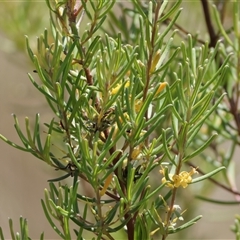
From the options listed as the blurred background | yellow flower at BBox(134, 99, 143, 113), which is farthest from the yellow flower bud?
the blurred background

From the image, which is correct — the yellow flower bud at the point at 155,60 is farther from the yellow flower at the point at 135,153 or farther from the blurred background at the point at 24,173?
the blurred background at the point at 24,173

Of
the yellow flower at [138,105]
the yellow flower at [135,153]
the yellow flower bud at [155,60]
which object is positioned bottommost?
the yellow flower at [135,153]

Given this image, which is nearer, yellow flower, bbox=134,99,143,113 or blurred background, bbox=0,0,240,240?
yellow flower, bbox=134,99,143,113

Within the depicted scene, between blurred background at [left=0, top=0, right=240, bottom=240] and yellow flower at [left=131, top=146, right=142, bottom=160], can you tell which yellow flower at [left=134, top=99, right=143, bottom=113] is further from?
blurred background at [left=0, top=0, right=240, bottom=240]

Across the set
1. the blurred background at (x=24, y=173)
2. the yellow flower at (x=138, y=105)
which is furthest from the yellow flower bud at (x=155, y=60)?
the blurred background at (x=24, y=173)

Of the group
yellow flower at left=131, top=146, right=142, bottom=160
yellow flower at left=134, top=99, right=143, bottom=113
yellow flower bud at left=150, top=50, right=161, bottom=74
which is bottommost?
Result: yellow flower at left=131, top=146, right=142, bottom=160

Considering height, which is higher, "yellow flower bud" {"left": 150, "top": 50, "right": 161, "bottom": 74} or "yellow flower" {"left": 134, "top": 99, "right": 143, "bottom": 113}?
"yellow flower bud" {"left": 150, "top": 50, "right": 161, "bottom": 74}

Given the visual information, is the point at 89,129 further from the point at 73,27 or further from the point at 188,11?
the point at 188,11

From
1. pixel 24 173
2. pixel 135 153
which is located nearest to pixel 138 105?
pixel 135 153

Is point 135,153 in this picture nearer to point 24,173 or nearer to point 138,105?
point 138,105

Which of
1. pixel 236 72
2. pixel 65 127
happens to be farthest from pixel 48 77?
pixel 236 72

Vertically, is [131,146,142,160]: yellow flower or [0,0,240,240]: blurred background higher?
[0,0,240,240]: blurred background
